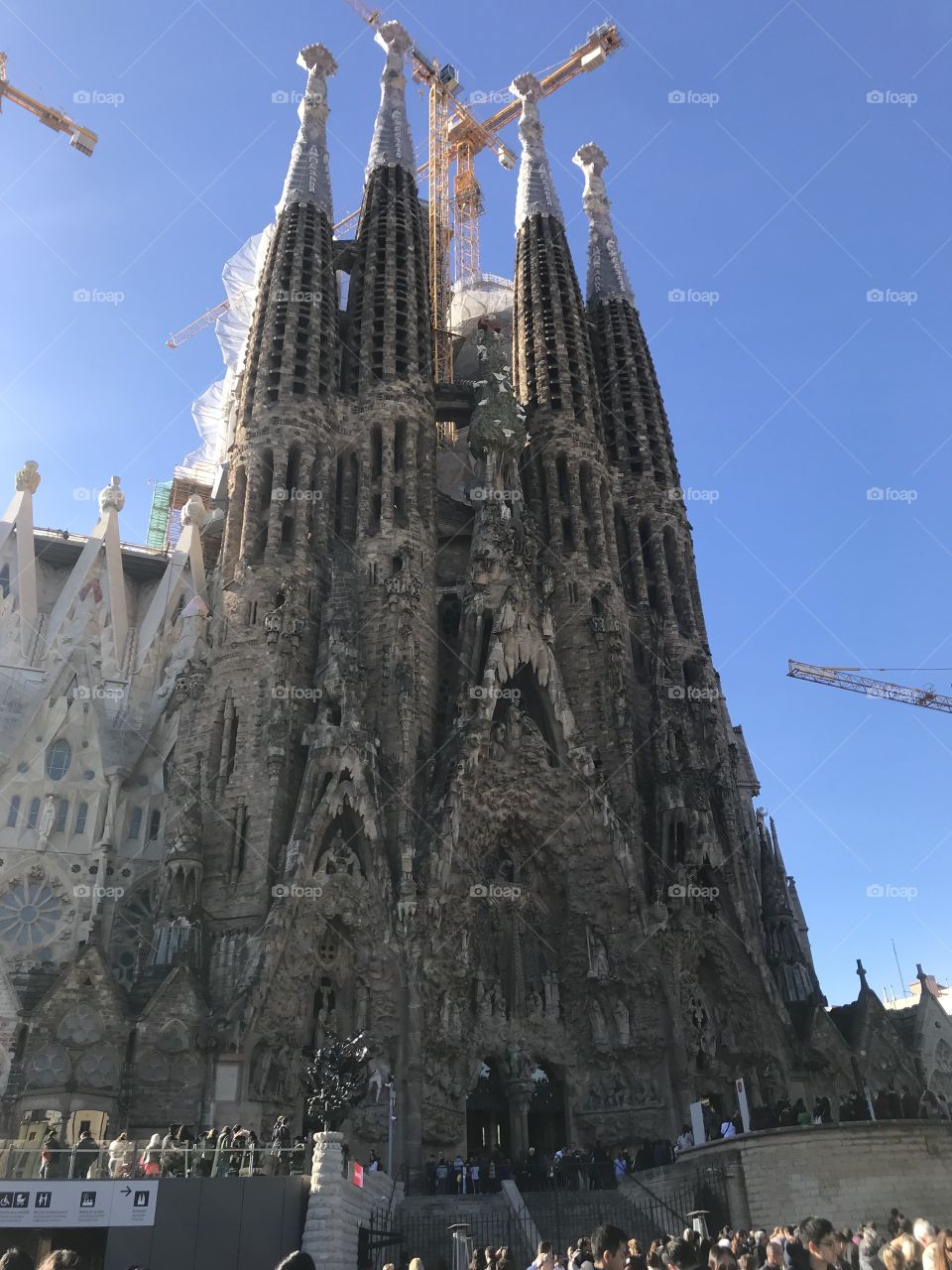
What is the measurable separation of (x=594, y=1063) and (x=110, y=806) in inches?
577

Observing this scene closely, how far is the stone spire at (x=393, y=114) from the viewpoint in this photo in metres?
42.9

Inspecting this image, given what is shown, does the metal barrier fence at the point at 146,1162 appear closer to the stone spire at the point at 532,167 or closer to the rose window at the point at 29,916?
the rose window at the point at 29,916

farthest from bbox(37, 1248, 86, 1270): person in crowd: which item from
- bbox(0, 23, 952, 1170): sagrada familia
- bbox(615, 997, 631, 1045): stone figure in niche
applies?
bbox(615, 997, 631, 1045): stone figure in niche

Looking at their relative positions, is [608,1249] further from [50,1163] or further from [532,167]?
[532,167]

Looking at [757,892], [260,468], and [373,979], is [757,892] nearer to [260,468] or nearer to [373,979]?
[373,979]

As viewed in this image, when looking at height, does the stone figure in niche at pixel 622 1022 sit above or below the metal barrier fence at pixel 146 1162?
above

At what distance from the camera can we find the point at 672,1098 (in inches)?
1017

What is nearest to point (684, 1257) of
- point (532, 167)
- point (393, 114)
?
point (393, 114)

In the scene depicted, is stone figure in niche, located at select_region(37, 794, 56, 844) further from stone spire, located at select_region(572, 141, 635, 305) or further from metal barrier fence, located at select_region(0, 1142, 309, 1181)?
stone spire, located at select_region(572, 141, 635, 305)

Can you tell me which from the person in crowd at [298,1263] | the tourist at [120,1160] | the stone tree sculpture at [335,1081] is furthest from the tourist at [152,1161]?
the person in crowd at [298,1263]

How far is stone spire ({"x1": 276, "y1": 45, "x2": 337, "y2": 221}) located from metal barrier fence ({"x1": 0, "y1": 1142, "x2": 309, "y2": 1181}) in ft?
106

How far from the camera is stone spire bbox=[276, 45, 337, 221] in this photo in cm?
3941

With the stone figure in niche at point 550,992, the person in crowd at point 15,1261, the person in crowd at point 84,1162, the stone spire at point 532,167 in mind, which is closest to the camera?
the person in crowd at point 15,1261

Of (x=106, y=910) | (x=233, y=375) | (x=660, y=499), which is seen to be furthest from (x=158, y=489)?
A: (x=106, y=910)
